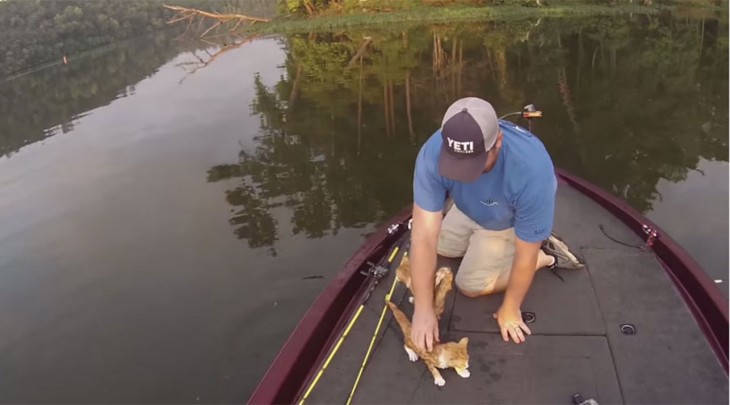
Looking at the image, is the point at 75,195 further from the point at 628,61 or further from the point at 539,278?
the point at 628,61

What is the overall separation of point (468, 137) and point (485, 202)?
752 mm

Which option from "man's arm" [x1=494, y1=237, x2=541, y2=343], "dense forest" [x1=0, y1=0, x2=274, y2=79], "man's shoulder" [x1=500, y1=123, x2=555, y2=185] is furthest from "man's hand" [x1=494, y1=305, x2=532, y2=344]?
"dense forest" [x1=0, y1=0, x2=274, y2=79]

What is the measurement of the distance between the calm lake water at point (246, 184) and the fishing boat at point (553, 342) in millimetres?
1606

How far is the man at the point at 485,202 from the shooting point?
2.39m

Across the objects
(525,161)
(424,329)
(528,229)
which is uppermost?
(525,161)

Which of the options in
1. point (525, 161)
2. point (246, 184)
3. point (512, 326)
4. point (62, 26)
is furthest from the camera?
point (62, 26)

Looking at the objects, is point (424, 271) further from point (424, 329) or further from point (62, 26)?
point (62, 26)

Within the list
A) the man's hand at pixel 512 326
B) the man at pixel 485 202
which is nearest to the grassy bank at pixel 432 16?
the man at pixel 485 202

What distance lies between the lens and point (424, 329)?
9.14ft

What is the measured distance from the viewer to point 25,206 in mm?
8500

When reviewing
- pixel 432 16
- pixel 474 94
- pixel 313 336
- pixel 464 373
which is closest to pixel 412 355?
pixel 464 373

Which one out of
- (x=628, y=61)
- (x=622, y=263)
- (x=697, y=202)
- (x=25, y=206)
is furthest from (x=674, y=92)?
(x=25, y=206)

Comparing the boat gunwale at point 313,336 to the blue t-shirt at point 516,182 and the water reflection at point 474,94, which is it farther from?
the water reflection at point 474,94

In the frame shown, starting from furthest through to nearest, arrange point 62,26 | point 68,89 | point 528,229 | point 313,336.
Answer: point 62,26 → point 68,89 → point 313,336 → point 528,229
